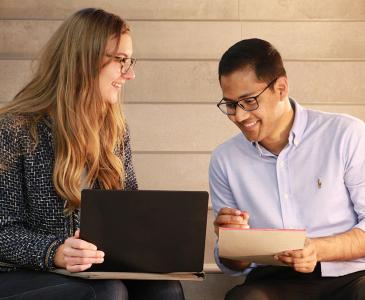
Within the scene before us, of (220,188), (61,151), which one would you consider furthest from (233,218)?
(61,151)

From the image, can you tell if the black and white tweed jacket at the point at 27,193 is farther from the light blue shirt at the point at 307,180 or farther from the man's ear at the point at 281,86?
the man's ear at the point at 281,86

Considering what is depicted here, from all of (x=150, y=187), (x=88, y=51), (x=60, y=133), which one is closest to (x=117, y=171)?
(x=60, y=133)

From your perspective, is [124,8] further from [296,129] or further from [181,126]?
→ [296,129]

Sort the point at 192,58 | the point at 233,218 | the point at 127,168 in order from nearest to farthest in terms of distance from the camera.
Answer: the point at 233,218 → the point at 127,168 → the point at 192,58

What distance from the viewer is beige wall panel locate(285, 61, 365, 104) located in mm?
3348

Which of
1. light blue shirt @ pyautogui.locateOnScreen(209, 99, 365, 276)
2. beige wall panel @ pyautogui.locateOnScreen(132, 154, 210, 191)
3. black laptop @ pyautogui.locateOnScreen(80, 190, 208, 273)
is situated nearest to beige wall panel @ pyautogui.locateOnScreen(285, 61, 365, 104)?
beige wall panel @ pyautogui.locateOnScreen(132, 154, 210, 191)

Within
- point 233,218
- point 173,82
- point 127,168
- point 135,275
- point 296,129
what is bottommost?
point 135,275

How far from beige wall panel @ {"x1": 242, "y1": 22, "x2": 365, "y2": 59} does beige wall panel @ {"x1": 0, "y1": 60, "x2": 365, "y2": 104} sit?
0.18ft

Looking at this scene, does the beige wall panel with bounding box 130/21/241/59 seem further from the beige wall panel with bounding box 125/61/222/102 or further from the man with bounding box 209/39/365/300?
the man with bounding box 209/39/365/300

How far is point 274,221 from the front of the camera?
225 centimetres

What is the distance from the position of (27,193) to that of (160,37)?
1.51 meters

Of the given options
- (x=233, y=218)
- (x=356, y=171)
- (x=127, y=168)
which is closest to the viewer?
(x=233, y=218)

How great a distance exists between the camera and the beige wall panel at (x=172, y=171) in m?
3.27

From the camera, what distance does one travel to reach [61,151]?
2.11 metres
